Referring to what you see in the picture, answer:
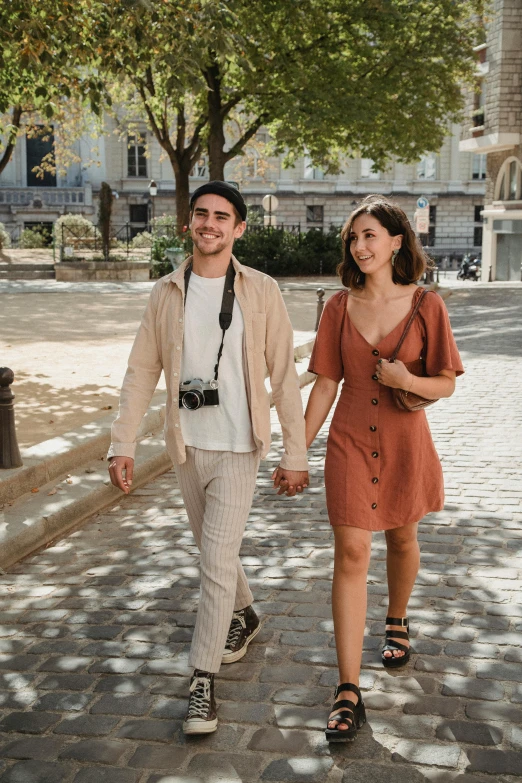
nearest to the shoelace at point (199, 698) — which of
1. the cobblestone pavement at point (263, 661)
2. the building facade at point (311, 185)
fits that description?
the cobblestone pavement at point (263, 661)

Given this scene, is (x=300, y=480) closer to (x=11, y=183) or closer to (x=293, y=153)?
(x=293, y=153)

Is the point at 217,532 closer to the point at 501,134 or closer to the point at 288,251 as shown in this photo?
the point at 288,251

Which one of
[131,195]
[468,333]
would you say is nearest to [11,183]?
[131,195]

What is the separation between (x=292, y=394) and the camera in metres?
4.17

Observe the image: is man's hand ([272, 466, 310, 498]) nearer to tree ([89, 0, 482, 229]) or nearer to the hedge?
tree ([89, 0, 482, 229])

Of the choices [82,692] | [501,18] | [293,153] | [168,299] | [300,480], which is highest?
[501,18]

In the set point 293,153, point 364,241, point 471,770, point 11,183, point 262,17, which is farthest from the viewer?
point 11,183

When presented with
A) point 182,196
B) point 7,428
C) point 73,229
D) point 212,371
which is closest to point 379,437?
point 212,371

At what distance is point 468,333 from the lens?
19.6 meters

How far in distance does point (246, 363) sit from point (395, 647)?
1.42m

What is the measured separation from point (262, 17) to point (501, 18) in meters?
20.2

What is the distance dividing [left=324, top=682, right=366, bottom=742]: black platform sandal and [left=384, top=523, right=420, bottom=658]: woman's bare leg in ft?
1.97

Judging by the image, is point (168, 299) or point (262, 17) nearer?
point (168, 299)

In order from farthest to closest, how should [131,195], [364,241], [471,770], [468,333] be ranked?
[131,195] < [468,333] < [364,241] < [471,770]
